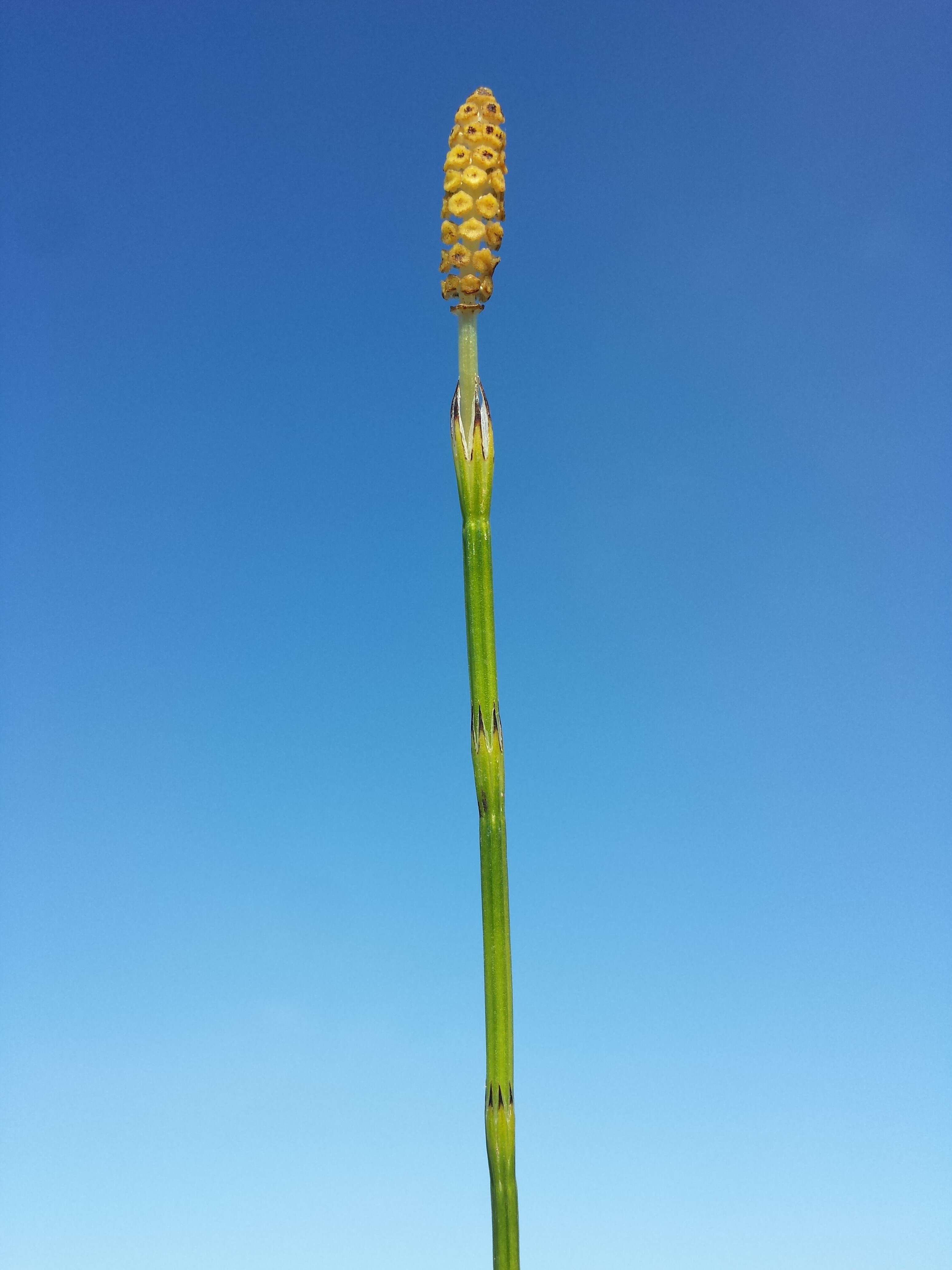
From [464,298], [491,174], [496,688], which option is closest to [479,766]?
[496,688]

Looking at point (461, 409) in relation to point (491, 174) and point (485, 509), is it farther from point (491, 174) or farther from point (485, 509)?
point (491, 174)

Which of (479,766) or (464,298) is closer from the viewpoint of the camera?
(479,766)

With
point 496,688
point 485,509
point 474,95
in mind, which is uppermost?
point 474,95

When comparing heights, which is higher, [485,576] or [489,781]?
[485,576]

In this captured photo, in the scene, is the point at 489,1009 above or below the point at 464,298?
below
